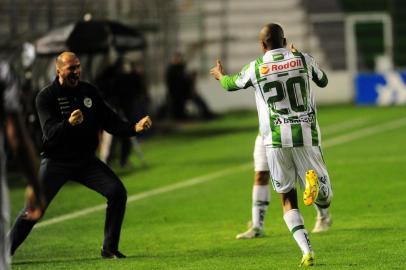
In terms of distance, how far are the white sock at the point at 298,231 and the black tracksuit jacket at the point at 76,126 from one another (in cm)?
186

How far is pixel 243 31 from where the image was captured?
48.8 metres

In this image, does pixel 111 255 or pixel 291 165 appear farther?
pixel 111 255

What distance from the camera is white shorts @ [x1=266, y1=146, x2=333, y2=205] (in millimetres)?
11117

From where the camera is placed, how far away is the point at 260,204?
13.7 metres

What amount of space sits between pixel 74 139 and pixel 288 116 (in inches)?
85.6

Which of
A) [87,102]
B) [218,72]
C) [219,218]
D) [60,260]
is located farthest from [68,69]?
[219,218]

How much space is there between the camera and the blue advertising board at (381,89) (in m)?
42.9

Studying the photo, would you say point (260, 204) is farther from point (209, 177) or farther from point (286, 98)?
point (209, 177)

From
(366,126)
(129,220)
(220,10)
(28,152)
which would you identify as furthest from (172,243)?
(220,10)

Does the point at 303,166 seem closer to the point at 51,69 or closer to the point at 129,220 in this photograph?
the point at 129,220

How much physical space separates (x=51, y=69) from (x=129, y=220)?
1078 cm

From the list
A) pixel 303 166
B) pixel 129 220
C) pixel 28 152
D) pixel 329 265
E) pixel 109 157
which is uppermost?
pixel 28 152

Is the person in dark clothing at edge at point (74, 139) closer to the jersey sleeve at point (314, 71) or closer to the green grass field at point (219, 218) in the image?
the green grass field at point (219, 218)

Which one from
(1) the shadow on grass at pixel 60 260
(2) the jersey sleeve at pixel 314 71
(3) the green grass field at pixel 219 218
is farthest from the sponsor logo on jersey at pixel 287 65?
(1) the shadow on grass at pixel 60 260
